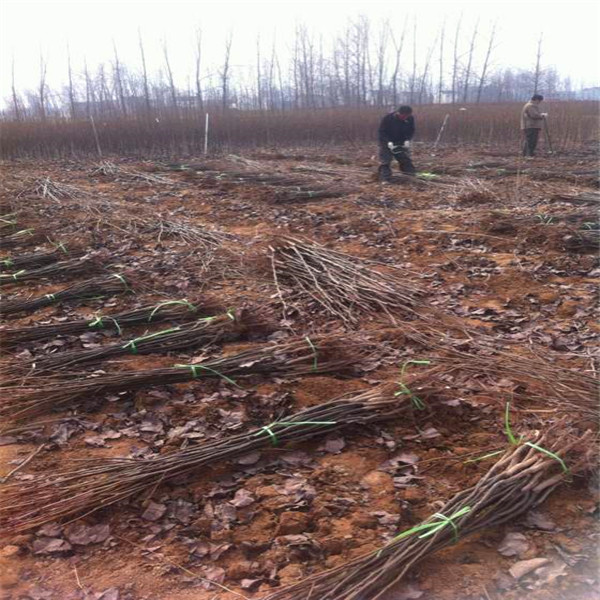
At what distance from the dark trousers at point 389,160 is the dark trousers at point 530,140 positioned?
4452 mm

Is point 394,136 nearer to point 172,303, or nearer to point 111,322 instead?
point 172,303

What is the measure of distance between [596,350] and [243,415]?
260 centimetres

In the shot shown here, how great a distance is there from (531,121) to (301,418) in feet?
42.2

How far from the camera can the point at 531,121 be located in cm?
1298

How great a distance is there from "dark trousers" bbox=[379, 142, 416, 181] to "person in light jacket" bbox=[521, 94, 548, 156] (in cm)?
411

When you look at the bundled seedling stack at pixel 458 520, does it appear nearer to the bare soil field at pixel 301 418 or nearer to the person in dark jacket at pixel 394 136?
the bare soil field at pixel 301 418

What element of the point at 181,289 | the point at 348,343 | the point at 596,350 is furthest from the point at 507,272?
the point at 181,289

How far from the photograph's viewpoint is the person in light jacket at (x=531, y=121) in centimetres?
1264

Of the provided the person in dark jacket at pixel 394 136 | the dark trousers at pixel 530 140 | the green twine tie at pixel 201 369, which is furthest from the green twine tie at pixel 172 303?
the dark trousers at pixel 530 140

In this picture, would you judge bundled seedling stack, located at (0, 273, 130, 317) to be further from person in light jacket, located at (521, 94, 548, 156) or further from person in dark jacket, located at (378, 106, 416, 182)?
person in light jacket, located at (521, 94, 548, 156)

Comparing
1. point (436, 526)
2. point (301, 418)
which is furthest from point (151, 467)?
point (436, 526)

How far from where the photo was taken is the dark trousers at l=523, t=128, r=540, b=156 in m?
13.3

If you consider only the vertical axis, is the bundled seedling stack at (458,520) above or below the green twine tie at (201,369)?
below

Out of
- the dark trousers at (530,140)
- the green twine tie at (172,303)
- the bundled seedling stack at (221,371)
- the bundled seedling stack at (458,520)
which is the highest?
the dark trousers at (530,140)
